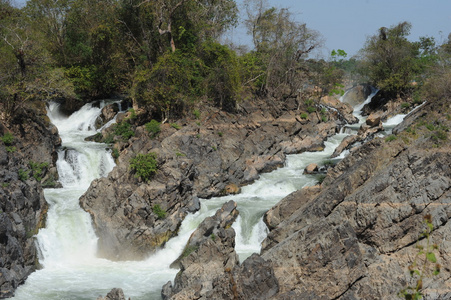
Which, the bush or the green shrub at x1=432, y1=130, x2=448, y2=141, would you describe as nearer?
the green shrub at x1=432, y1=130, x2=448, y2=141

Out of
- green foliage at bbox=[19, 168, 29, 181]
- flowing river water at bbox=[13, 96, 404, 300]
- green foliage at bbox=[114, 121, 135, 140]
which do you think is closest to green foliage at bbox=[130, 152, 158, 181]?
flowing river water at bbox=[13, 96, 404, 300]

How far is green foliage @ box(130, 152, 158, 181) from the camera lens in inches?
917

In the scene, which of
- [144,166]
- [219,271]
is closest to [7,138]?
[144,166]

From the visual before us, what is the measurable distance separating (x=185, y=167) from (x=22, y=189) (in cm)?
890

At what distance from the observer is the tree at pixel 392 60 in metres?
44.8

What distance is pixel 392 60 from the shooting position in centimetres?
4619

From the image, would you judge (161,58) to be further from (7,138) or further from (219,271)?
(219,271)

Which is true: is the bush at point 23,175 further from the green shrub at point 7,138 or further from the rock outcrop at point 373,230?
the rock outcrop at point 373,230

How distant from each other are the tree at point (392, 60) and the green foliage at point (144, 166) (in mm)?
31173

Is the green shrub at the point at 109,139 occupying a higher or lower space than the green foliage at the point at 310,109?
lower

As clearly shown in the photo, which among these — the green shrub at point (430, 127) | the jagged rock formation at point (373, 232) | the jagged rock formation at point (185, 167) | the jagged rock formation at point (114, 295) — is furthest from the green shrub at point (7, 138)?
the green shrub at point (430, 127)

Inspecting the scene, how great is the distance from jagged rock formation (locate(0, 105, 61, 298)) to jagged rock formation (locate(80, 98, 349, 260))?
314 cm

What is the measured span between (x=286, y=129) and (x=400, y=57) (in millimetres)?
18503

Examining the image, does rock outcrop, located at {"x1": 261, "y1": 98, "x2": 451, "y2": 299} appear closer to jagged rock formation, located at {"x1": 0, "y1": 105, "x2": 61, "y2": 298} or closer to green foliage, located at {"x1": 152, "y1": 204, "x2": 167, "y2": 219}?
green foliage, located at {"x1": 152, "y1": 204, "x2": 167, "y2": 219}
